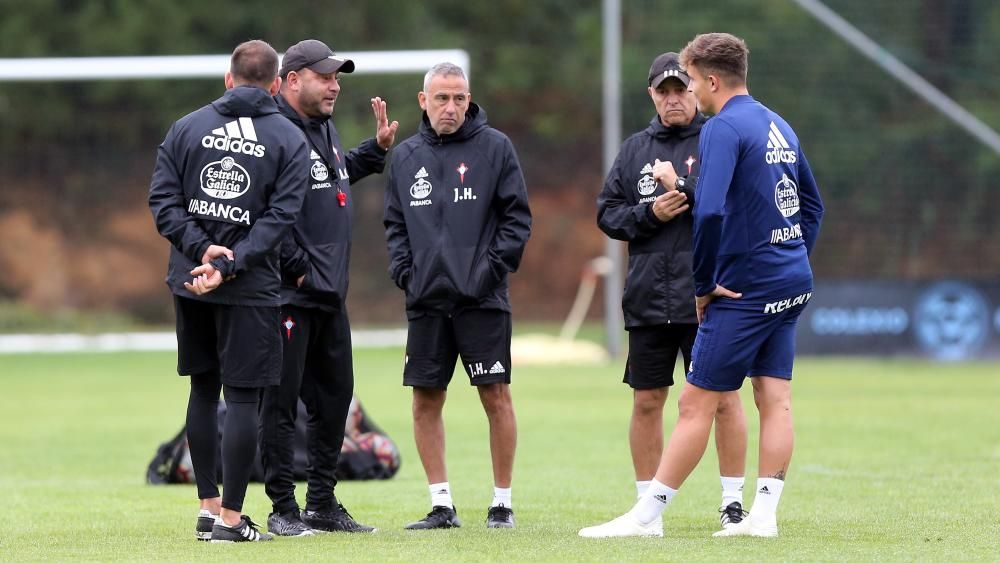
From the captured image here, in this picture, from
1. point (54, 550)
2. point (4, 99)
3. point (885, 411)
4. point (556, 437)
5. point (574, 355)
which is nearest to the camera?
point (54, 550)

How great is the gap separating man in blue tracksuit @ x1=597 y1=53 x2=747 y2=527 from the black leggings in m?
1.91

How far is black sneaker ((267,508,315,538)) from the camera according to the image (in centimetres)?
683

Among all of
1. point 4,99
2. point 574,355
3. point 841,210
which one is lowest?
point 574,355

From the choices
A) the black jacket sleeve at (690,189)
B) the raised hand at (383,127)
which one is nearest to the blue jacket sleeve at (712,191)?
the black jacket sleeve at (690,189)

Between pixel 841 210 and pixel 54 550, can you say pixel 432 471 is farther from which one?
pixel 841 210

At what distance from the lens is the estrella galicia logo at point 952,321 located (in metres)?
19.8

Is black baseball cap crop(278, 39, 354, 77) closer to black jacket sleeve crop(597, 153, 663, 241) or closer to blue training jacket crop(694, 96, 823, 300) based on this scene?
black jacket sleeve crop(597, 153, 663, 241)

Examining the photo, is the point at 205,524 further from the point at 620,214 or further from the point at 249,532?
the point at 620,214

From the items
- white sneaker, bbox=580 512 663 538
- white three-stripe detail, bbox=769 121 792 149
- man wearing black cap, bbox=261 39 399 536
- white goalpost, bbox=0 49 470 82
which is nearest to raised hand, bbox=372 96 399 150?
man wearing black cap, bbox=261 39 399 536

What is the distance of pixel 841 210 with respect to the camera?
23438 millimetres

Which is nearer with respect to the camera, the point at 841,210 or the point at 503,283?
the point at 503,283

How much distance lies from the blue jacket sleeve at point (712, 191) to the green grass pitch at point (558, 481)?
3.74 feet

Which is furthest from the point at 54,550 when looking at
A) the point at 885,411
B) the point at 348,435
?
the point at 885,411

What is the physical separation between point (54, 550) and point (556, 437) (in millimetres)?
5970
